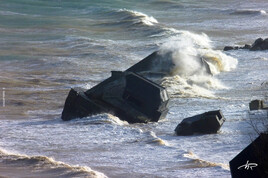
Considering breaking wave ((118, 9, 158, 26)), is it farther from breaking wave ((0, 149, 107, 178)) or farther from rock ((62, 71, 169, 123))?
breaking wave ((0, 149, 107, 178))

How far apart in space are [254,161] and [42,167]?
4.89 meters

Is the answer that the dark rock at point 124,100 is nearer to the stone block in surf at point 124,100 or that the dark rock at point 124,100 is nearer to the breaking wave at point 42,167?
the stone block in surf at point 124,100

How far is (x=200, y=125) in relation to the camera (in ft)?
54.5

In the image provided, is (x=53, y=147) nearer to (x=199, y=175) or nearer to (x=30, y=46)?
(x=199, y=175)

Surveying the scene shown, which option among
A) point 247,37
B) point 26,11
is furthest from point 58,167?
point 26,11

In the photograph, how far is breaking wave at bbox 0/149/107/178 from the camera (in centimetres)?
1286

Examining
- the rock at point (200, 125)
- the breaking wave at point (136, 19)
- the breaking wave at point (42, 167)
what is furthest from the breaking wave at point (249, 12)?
the breaking wave at point (42, 167)

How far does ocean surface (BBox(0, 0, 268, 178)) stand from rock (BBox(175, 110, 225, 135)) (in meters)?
0.29

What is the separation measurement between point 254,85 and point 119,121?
26.4 ft

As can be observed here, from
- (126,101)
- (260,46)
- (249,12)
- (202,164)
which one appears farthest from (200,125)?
(249,12)

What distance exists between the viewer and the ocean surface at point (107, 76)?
45.8ft

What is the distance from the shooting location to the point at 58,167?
525 inches
